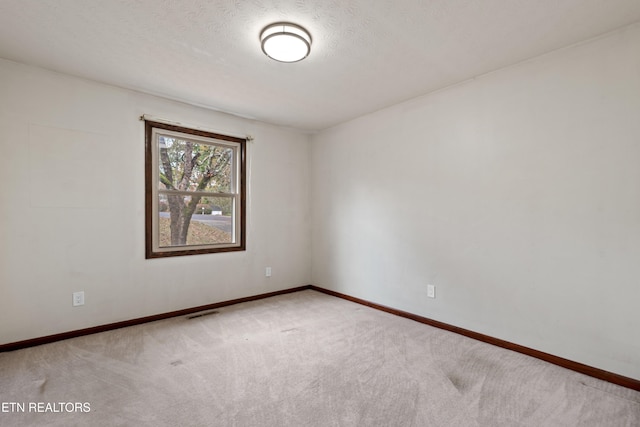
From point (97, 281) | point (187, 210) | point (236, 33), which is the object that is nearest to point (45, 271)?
point (97, 281)

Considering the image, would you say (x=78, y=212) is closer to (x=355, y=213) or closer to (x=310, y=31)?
(x=310, y=31)

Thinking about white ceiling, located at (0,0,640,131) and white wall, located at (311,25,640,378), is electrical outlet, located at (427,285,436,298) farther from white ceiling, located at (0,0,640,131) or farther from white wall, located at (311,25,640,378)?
white ceiling, located at (0,0,640,131)

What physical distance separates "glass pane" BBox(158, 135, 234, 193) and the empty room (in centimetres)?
2

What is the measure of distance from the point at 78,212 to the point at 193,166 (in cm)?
123

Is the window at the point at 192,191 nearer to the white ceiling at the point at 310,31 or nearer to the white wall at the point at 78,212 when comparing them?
the white wall at the point at 78,212

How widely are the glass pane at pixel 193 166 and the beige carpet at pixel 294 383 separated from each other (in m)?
1.61

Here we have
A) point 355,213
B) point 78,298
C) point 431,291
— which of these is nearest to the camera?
point 78,298

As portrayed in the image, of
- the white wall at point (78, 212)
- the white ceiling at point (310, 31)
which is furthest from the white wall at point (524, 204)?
the white wall at point (78, 212)

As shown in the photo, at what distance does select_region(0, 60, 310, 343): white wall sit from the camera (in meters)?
2.54

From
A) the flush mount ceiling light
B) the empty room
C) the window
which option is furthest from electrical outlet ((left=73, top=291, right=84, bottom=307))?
the flush mount ceiling light

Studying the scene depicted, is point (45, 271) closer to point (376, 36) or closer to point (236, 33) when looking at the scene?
point (236, 33)

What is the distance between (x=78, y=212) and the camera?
2.81 m

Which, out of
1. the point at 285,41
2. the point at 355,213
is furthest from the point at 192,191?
the point at 285,41

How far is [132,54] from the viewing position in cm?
239
